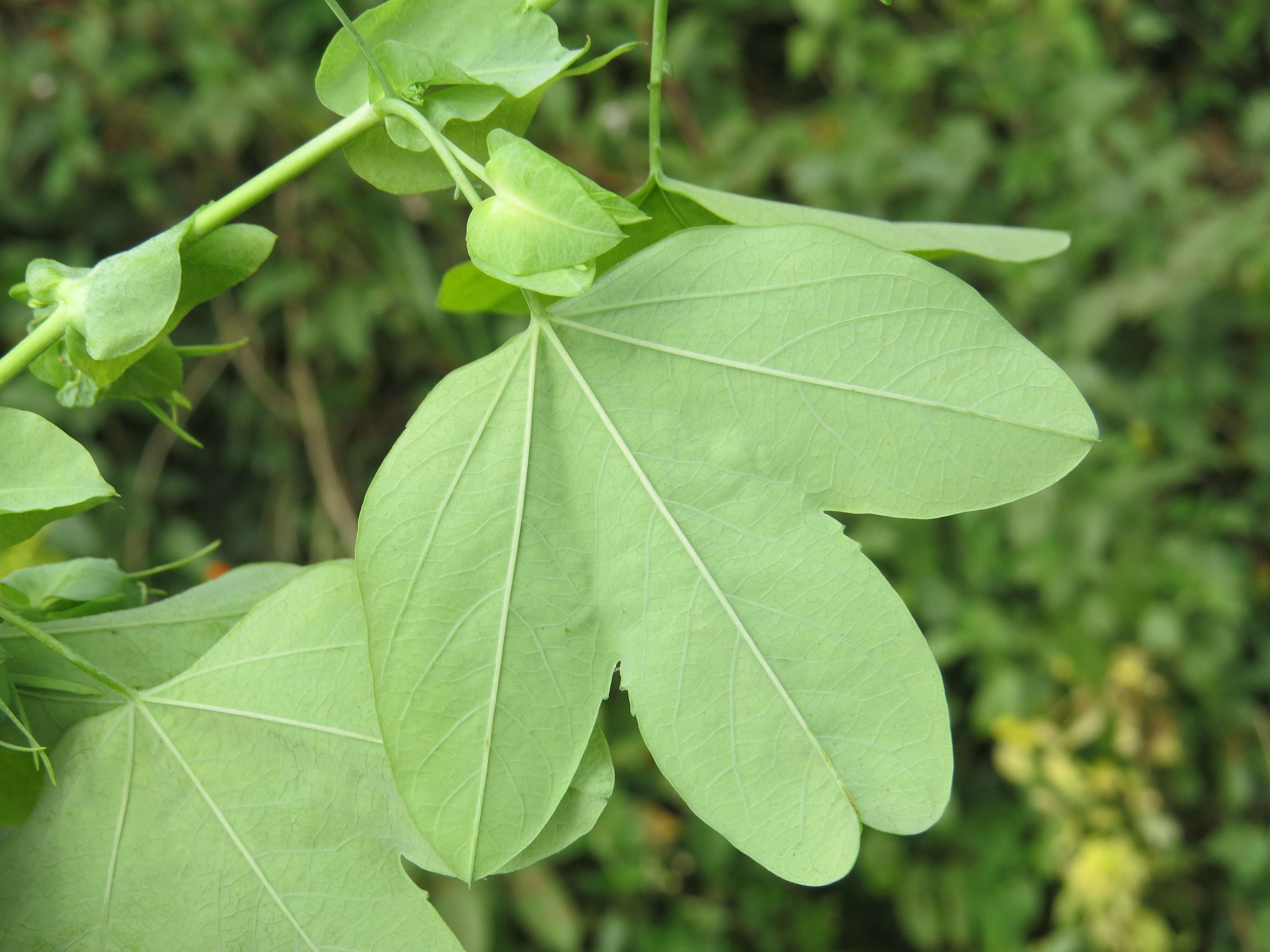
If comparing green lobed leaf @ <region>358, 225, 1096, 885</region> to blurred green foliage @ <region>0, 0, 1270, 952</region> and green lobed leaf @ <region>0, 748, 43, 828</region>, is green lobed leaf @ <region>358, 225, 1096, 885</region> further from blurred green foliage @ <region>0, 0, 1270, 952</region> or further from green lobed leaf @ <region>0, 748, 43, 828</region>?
blurred green foliage @ <region>0, 0, 1270, 952</region>

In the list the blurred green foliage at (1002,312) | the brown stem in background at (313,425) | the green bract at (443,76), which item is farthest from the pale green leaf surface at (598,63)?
the brown stem in background at (313,425)

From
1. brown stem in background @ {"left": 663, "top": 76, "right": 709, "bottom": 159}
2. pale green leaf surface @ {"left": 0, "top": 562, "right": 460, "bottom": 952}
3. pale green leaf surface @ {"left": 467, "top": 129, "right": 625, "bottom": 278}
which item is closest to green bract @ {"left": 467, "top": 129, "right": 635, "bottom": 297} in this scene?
pale green leaf surface @ {"left": 467, "top": 129, "right": 625, "bottom": 278}

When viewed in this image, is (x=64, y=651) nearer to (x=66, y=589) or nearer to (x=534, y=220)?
(x=66, y=589)

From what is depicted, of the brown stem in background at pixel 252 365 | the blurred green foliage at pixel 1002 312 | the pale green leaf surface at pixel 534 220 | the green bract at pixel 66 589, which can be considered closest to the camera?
the pale green leaf surface at pixel 534 220

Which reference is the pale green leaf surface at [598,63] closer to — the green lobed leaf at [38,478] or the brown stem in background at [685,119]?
the green lobed leaf at [38,478]

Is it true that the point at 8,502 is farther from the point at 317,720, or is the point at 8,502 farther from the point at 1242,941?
the point at 1242,941

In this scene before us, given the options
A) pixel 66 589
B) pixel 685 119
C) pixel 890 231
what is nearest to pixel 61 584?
pixel 66 589
